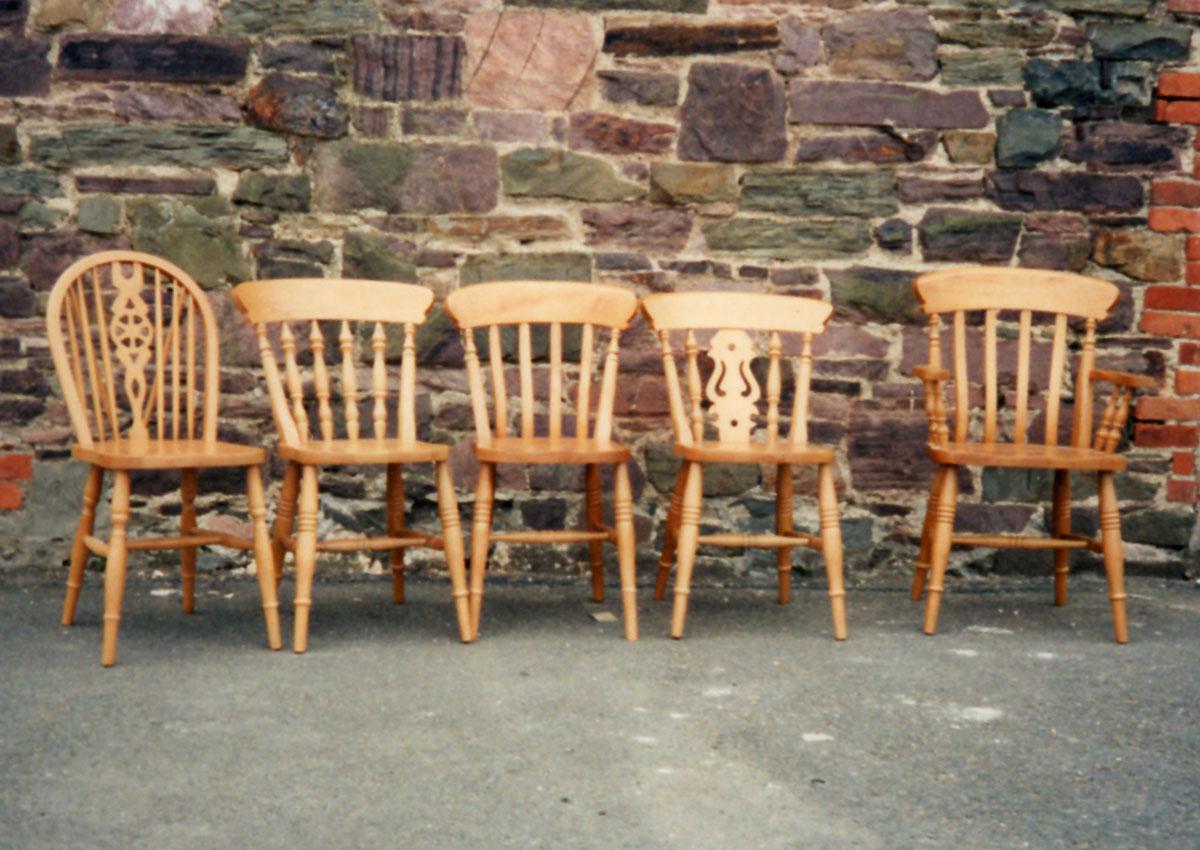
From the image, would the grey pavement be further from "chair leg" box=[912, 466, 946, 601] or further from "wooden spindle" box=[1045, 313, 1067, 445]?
"wooden spindle" box=[1045, 313, 1067, 445]

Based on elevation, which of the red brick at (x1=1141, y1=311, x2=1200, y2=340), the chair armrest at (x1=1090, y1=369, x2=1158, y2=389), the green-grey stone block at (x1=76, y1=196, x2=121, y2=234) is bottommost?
the chair armrest at (x1=1090, y1=369, x2=1158, y2=389)

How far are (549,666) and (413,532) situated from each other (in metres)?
0.84

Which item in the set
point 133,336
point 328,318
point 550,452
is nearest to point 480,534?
point 550,452

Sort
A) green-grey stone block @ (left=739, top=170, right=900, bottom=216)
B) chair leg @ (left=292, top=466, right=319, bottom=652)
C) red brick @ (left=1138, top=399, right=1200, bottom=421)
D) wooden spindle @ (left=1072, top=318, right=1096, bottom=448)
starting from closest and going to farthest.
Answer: chair leg @ (left=292, top=466, right=319, bottom=652) < wooden spindle @ (left=1072, top=318, right=1096, bottom=448) < green-grey stone block @ (left=739, top=170, right=900, bottom=216) < red brick @ (left=1138, top=399, right=1200, bottom=421)

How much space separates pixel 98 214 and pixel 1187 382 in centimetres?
355

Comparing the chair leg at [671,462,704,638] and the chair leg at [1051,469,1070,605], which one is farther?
the chair leg at [1051,469,1070,605]

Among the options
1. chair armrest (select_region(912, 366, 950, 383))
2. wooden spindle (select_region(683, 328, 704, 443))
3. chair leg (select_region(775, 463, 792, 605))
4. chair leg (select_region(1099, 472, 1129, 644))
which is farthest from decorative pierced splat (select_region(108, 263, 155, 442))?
chair leg (select_region(1099, 472, 1129, 644))

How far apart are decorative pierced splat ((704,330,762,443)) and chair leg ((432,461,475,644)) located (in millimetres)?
797

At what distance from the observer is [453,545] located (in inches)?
142

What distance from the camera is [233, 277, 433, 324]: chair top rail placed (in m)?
3.71

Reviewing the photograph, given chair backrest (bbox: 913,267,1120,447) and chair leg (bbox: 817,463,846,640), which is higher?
chair backrest (bbox: 913,267,1120,447)

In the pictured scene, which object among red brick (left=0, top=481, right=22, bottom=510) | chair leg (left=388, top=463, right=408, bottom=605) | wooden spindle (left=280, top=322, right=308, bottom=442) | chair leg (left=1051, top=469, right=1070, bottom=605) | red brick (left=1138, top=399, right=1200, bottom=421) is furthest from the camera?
red brick (left=1138, top=399, right=1200, bottom=421)

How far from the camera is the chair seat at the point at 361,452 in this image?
3.42m

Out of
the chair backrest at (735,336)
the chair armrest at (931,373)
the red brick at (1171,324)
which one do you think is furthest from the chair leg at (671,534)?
the red brick at (1171,324)
